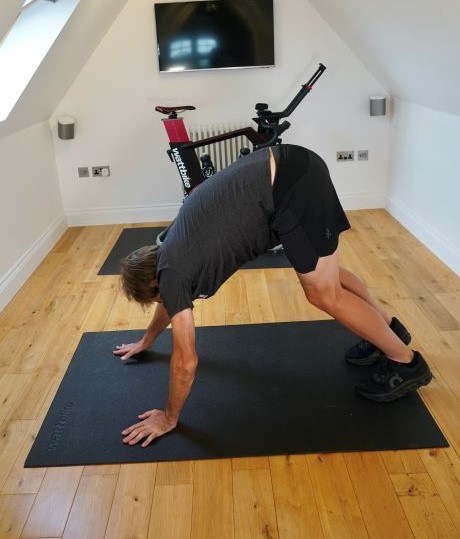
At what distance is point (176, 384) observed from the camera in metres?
1.69

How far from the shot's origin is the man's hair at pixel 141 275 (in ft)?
5.39

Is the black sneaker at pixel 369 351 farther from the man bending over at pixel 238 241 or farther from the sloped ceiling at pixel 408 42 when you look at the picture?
the sloped ceiling at pixel 408 42

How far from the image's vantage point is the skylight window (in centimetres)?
300

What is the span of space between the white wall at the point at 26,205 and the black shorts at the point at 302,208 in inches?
78.3

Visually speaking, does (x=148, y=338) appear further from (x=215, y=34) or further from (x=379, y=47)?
(x=215, y=34)

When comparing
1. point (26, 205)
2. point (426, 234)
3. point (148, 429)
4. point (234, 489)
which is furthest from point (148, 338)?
point (426, 234)

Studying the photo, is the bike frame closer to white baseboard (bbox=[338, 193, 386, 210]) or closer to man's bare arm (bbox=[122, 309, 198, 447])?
white baseboard (bbox=[338, 193, 386, 210])

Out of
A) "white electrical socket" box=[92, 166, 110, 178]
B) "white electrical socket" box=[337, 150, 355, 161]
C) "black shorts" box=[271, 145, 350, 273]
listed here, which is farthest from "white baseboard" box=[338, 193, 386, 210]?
"black shorts" box=[271, 145, 350, 273]

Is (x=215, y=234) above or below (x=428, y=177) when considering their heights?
above

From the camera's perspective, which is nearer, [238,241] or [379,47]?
[238,241]

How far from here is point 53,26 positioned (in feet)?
Answer: 9.89

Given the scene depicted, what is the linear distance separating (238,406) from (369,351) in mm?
626

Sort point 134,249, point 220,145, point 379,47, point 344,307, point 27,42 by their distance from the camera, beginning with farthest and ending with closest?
point 220,145
point 134,249
point 379,47
point 27,42
point 344,307

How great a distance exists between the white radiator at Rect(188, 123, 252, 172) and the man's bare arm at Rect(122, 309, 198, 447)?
2613mm
